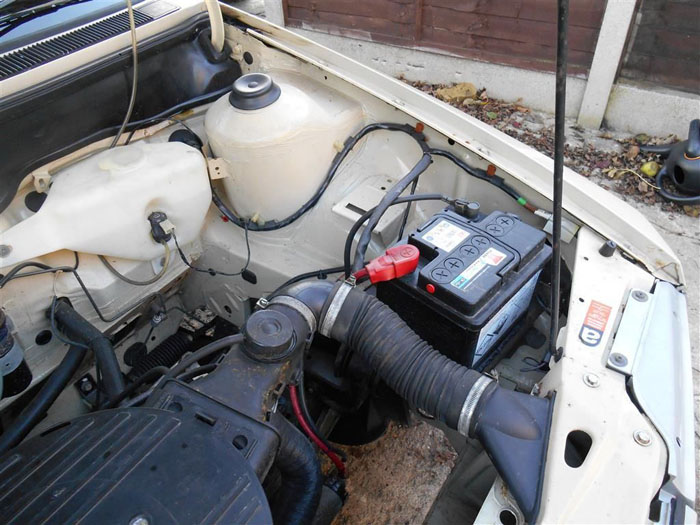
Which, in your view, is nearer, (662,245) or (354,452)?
(662,245)

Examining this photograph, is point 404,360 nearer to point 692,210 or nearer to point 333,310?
point 333,310

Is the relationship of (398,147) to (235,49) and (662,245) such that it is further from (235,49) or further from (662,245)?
(662,245)

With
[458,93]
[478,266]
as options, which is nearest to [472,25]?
[458,93]

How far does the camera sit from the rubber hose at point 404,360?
1.11 m

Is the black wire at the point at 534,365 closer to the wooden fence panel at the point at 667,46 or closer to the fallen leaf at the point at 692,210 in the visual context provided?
the fallen leaf at the point at 692,210

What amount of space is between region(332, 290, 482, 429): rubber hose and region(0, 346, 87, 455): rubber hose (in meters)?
0.85

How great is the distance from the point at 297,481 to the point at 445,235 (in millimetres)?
735

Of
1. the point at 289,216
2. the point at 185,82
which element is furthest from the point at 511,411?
the point at 185,82

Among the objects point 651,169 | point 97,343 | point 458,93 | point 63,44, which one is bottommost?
point 651,169

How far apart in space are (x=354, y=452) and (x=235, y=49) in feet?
5.34

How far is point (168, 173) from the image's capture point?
166 centimetres

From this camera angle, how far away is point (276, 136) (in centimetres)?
175

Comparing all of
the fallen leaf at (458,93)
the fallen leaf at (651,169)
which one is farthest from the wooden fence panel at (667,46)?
the fallen leaf at (458,93)

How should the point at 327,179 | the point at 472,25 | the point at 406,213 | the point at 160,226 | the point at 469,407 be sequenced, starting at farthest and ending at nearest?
the point at 472,25
the point at 327,179
the point at 406,213
the point at 160,226
the point at 469,407
